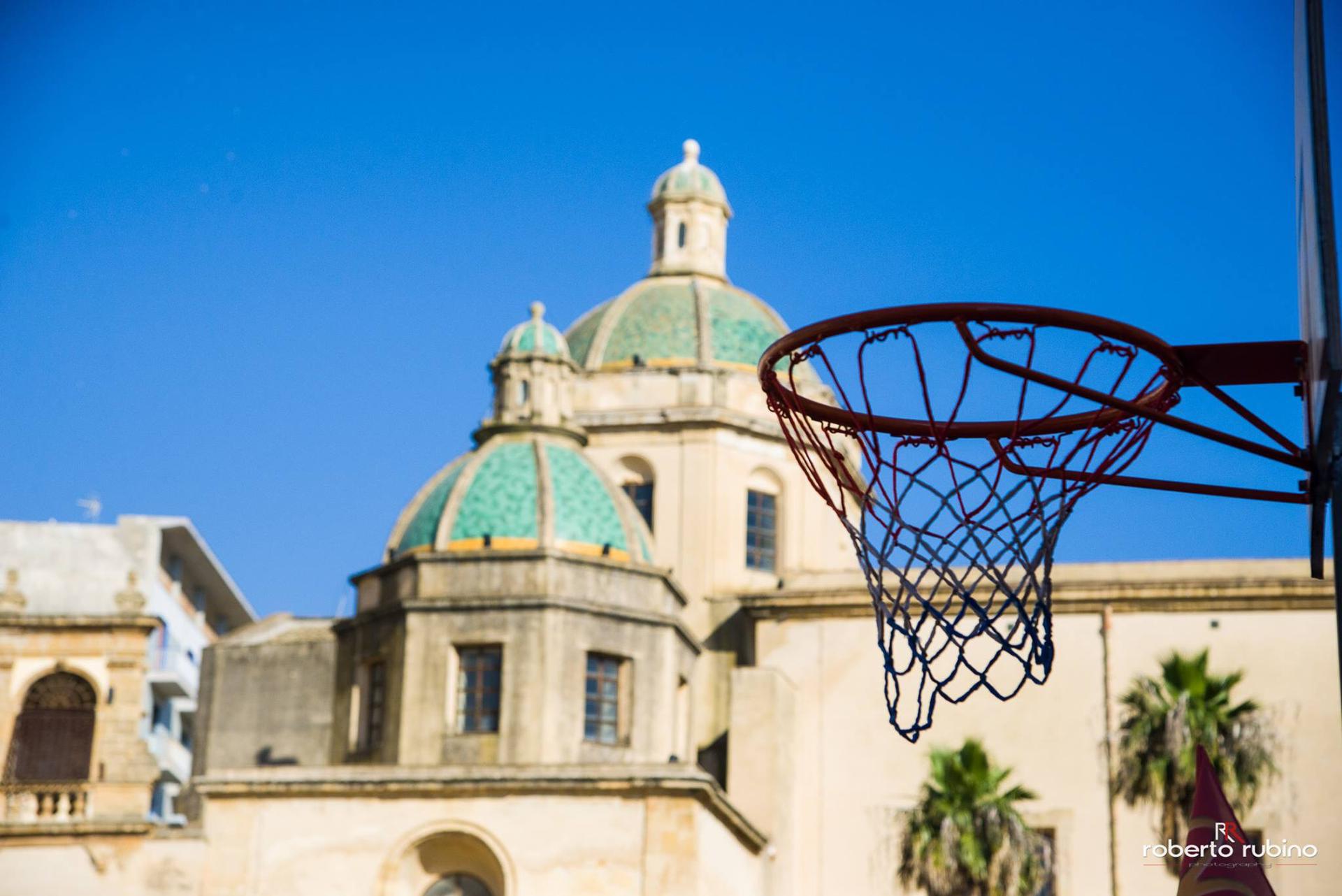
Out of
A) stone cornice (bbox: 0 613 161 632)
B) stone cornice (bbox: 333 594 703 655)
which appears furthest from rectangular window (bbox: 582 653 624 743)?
stone cornice (bbox: 0 613 161 632)

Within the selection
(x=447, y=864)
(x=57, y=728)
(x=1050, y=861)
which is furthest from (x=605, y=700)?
(x=57, y=728)

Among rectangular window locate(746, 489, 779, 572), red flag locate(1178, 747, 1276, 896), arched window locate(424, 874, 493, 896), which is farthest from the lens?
rectangular window locate(746, 489, 779, 572)

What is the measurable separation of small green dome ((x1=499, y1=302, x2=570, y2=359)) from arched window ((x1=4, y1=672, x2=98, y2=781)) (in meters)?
12.1

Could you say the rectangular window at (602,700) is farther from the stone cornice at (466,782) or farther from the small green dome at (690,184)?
the small green dome at (690,184)

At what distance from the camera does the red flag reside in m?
20.7

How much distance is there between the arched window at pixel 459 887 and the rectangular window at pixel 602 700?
2855 mm

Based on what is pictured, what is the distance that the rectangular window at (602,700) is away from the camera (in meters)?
38.5

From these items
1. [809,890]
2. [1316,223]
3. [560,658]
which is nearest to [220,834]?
[560,658]

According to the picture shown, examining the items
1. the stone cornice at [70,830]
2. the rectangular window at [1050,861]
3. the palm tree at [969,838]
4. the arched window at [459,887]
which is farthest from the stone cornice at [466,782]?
the rectangular window at [1050,861]

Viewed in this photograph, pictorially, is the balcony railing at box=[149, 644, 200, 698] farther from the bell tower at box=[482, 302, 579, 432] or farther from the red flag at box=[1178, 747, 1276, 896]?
the red flag at box=[1178, 747, 1276, 896]

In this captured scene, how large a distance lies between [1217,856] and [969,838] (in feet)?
58.6

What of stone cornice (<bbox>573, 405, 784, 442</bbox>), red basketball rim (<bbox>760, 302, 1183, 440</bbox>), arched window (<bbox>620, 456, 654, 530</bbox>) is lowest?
red basketball rim (<bbox>760, 302, 1183, 440</bbox>)

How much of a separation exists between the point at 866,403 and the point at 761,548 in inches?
1192

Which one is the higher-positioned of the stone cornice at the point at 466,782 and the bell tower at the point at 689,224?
the bell tower at the point at 689,224
